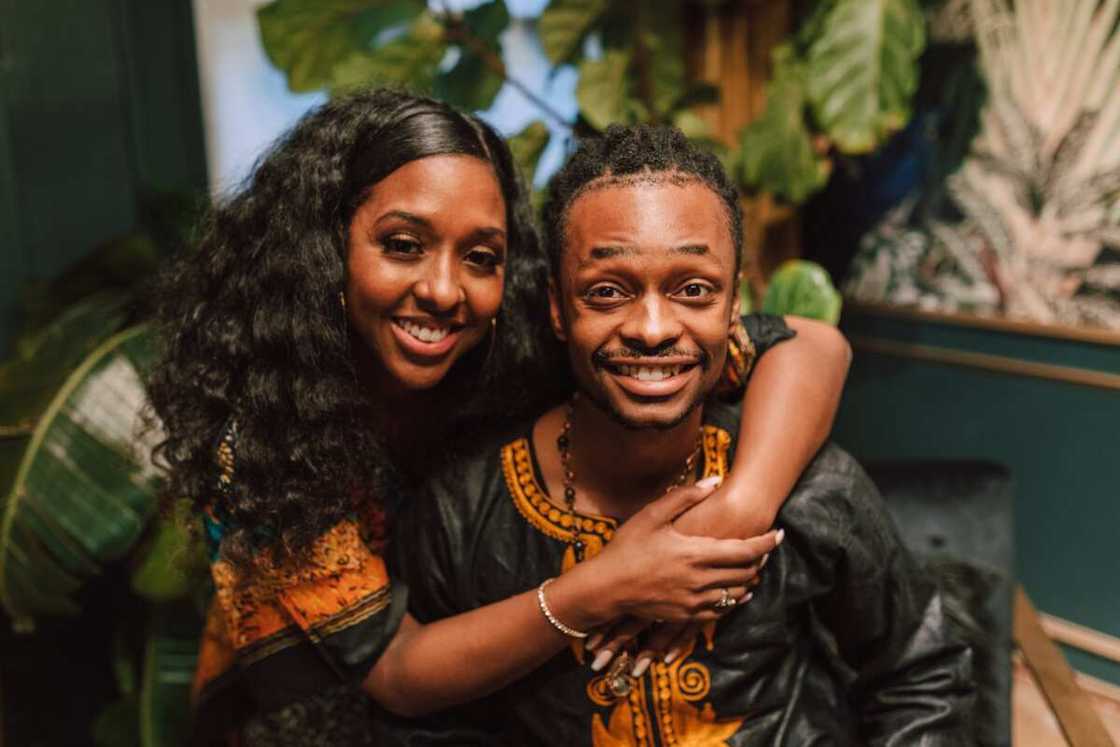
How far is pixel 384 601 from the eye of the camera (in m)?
1.12

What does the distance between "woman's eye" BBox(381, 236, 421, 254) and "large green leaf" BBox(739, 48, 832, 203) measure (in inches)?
53.5

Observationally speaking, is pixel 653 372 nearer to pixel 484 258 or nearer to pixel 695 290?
pixel 695 290

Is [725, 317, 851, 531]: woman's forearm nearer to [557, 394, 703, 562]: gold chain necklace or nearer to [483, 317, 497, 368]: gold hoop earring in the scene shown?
[557, 394, 703, 562]: gold chain necklace

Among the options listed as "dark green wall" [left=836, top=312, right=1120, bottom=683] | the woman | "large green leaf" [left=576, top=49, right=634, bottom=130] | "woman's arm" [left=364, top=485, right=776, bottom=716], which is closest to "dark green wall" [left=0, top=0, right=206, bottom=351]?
"large green leaf" [left=576, top=49, right=634, bottom=130]

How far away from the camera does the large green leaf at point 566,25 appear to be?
211 centimetres

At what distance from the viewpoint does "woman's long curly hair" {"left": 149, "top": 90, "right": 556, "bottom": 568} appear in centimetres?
111

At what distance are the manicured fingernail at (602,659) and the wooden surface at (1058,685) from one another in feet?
2.44

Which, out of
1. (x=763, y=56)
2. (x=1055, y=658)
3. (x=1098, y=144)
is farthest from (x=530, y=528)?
(x=763, y=56)

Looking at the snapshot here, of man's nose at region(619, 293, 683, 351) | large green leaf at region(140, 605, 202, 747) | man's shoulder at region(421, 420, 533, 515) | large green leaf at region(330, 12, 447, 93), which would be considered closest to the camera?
man's nose at region(619, 293, 683, 351)

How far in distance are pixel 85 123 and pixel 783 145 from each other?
69.9 inches

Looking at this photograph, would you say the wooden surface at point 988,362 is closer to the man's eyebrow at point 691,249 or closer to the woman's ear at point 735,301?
the woman's ear at point 735,301

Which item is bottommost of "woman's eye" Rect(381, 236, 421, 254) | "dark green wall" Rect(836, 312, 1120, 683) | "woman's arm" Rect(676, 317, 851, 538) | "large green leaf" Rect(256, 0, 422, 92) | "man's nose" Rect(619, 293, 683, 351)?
"dark green wall" Rect(836, 312, 1120, 683)

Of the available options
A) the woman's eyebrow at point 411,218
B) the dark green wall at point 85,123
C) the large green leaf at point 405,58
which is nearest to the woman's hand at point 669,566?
the woman's eyebrow at point 411,218

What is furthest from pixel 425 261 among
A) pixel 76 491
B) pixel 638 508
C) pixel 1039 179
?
pixel 1039 179
